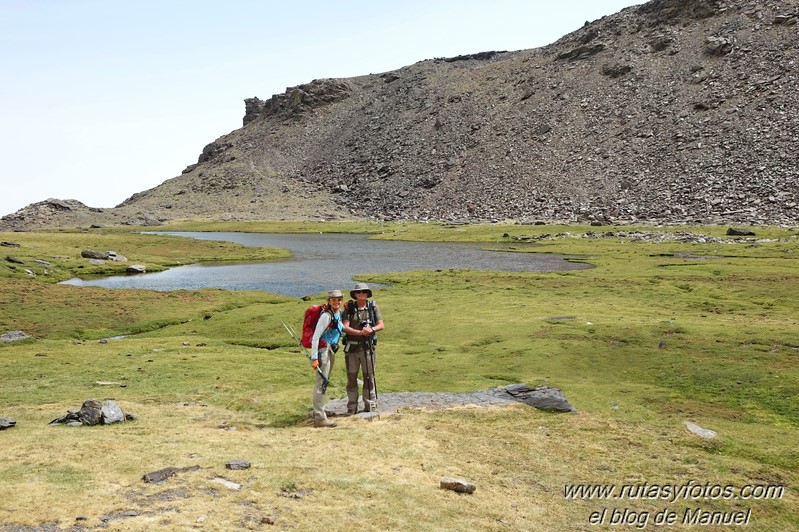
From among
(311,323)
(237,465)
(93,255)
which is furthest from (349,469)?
(93,255)

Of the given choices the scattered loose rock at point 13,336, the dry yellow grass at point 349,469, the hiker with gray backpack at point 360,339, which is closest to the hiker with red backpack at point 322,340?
the hiker with gray backpack at point 360,339

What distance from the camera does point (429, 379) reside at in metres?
24.7

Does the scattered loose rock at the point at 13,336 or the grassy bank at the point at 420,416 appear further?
the scattered loose rock at the point at 13,336

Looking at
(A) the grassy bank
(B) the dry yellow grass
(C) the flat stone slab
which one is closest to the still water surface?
(A) the grassy bank

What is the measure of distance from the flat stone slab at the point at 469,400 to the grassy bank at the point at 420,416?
77 cm

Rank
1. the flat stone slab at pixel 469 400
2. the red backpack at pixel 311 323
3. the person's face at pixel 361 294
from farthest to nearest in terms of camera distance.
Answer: the flat stone slab at pixel 469 400
the person's face at pixel 361 294
the red backpack at pixel 311 323

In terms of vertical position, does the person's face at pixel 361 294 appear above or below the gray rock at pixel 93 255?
above

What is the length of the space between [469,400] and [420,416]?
2618 millimetres

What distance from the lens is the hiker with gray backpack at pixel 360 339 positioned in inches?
758

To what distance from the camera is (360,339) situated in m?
19.5

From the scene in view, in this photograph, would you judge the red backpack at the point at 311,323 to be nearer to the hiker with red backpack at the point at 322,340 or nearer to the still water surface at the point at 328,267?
the hiker with red backpack at the point at 322,340

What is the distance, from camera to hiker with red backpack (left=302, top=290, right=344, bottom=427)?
18.3 m

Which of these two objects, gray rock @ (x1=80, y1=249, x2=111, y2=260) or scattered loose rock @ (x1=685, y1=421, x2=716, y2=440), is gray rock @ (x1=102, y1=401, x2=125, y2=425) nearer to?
scattered loose rock @ (x1=685, y1=421, x2=716, y2=440)

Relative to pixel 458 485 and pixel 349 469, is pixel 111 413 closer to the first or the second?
pixel 349 469
